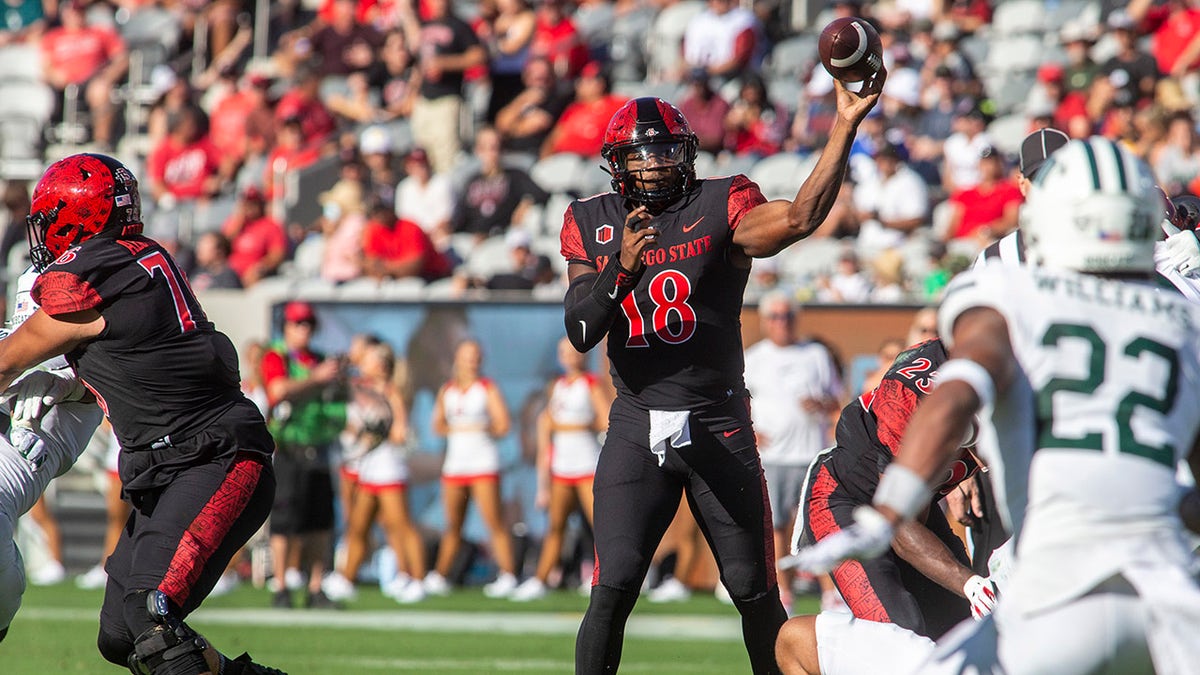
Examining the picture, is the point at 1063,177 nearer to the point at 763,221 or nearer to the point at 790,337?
the point at 763,221

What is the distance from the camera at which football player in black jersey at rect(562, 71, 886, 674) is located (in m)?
5.24

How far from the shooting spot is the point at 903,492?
317 cm

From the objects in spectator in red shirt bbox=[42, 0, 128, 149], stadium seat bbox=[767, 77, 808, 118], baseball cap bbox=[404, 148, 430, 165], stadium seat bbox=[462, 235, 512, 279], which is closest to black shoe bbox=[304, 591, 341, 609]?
stadium seat bbox=[462, 235, 512, 279]

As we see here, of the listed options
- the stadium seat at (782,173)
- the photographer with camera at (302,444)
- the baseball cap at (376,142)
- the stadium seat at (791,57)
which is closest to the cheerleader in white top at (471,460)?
the photographer with camera at (302,444)

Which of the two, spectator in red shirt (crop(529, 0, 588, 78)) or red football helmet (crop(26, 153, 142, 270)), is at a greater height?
spectator in red shirt (crop(529, 0, 588, 78))

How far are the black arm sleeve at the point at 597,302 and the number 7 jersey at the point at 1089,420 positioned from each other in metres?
1.78

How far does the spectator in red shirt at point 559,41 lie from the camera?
51.3 ft

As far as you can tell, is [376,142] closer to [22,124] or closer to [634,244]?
[22,124]

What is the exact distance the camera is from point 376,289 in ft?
41.0

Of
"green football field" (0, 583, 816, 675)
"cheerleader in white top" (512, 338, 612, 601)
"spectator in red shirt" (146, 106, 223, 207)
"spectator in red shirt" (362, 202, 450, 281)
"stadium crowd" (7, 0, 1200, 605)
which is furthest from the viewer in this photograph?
"spectator in red shirt" (146, 106, 223, 207)

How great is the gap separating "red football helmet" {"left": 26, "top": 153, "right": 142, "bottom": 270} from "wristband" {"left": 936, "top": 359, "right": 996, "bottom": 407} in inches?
121

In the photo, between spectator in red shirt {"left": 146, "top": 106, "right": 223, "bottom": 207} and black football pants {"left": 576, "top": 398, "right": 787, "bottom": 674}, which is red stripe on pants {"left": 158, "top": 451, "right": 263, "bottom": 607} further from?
spectator in red shirt {"left": 146, "top": 106, "right": 223, "bottom": 207}

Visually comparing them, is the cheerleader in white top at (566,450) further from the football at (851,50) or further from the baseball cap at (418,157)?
the football at (851,50)

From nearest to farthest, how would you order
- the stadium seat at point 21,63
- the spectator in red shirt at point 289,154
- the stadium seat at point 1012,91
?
the stadium seat at point 1012,91 < the spectator in red shirt at point 289,154 < the stadium seat at point 21,63
